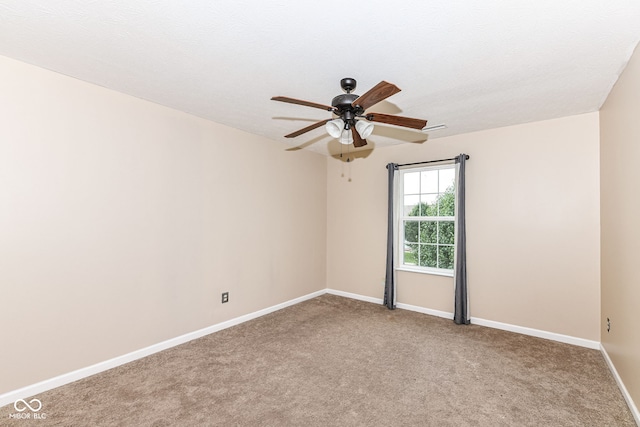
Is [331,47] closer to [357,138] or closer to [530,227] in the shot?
[357,138]

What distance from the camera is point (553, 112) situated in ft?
11.0

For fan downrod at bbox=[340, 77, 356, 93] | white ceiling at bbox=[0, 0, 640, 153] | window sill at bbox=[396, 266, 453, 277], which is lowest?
window sill at bbox=[396, 266, 453, 277]

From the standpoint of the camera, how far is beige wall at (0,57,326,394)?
2.36 metres

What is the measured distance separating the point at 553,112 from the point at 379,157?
7.43 ft

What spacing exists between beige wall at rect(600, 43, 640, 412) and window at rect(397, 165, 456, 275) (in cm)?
163

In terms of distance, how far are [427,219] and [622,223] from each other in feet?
7.35

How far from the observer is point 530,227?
371cm

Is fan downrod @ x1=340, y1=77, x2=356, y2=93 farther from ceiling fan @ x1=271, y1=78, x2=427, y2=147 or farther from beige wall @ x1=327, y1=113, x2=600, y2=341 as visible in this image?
beige wall @ x1=327, y1=113, x2=600, y2=341

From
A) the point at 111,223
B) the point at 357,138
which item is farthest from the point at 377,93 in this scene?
the point at 111,223

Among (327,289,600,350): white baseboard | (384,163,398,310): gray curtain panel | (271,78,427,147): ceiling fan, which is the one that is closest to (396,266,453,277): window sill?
(384,163,398,310): gray curtain panel

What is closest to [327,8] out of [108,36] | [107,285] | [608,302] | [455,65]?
[455,65]

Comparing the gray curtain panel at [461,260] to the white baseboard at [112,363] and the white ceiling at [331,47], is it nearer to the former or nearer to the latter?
the white ceiling at [331,47]

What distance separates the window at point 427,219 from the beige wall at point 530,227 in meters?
0.23

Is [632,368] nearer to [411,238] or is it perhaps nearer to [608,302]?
[608,302]
